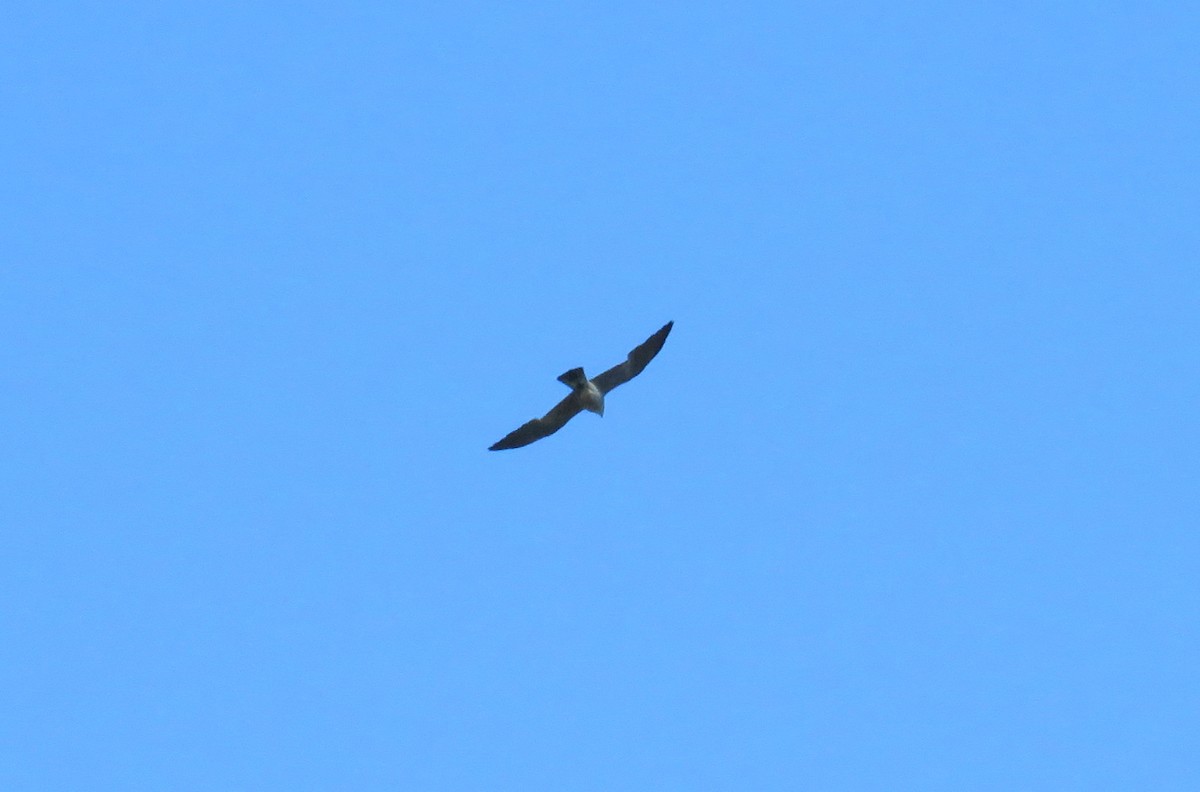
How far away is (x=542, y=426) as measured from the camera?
44625 millimetres

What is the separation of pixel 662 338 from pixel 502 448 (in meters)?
4.27

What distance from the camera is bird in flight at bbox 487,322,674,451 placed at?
144 ft

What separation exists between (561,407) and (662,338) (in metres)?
2.66

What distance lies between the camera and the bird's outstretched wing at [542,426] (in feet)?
145

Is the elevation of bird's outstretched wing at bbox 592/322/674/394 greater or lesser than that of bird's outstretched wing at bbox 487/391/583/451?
greater

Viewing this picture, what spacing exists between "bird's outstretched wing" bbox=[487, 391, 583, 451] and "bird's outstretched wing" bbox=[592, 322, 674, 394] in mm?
748

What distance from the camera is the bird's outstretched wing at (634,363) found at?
4419 centimetres

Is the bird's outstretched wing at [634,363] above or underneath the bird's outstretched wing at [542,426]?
above

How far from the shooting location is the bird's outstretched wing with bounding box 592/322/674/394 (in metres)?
44.2

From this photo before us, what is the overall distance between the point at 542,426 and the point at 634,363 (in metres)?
2.46

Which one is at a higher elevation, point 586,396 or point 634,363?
point 634,363

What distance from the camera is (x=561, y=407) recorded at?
44.3 meters

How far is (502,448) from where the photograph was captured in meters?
44.7

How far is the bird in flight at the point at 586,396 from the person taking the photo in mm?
43938
